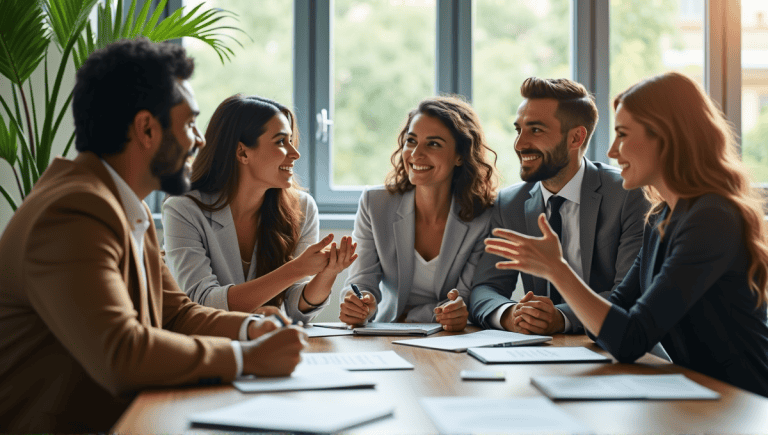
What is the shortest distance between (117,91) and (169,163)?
19 centimetres

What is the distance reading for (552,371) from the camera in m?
1.30

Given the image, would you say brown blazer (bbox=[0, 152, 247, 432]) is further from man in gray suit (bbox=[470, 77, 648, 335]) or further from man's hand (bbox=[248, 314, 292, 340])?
man in gray suit (bbox=[470, 77, 648, 335])

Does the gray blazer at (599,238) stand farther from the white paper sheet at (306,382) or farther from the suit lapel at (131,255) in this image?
the suit lapel at (131,255)

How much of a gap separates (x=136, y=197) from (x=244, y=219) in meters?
1.05

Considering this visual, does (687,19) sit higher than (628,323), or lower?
higher

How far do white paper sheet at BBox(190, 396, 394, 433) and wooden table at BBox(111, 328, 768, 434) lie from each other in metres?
0.02

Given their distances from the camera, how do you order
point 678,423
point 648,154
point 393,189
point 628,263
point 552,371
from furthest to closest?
point 393,189
point 628,263
point 648,154
point 552,371
point 678,423

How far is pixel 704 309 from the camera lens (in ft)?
4.86

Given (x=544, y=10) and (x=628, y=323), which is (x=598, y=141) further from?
(x=628, y=323)

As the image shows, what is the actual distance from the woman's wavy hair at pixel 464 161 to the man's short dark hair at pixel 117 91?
1.38 meters

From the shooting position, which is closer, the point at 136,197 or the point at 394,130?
the point at 136,197

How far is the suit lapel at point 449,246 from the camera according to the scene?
2367mm

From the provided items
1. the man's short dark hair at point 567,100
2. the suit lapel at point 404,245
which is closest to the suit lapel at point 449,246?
the suit lapel at point 404,245

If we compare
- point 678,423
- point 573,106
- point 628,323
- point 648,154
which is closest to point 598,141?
point 573,106
